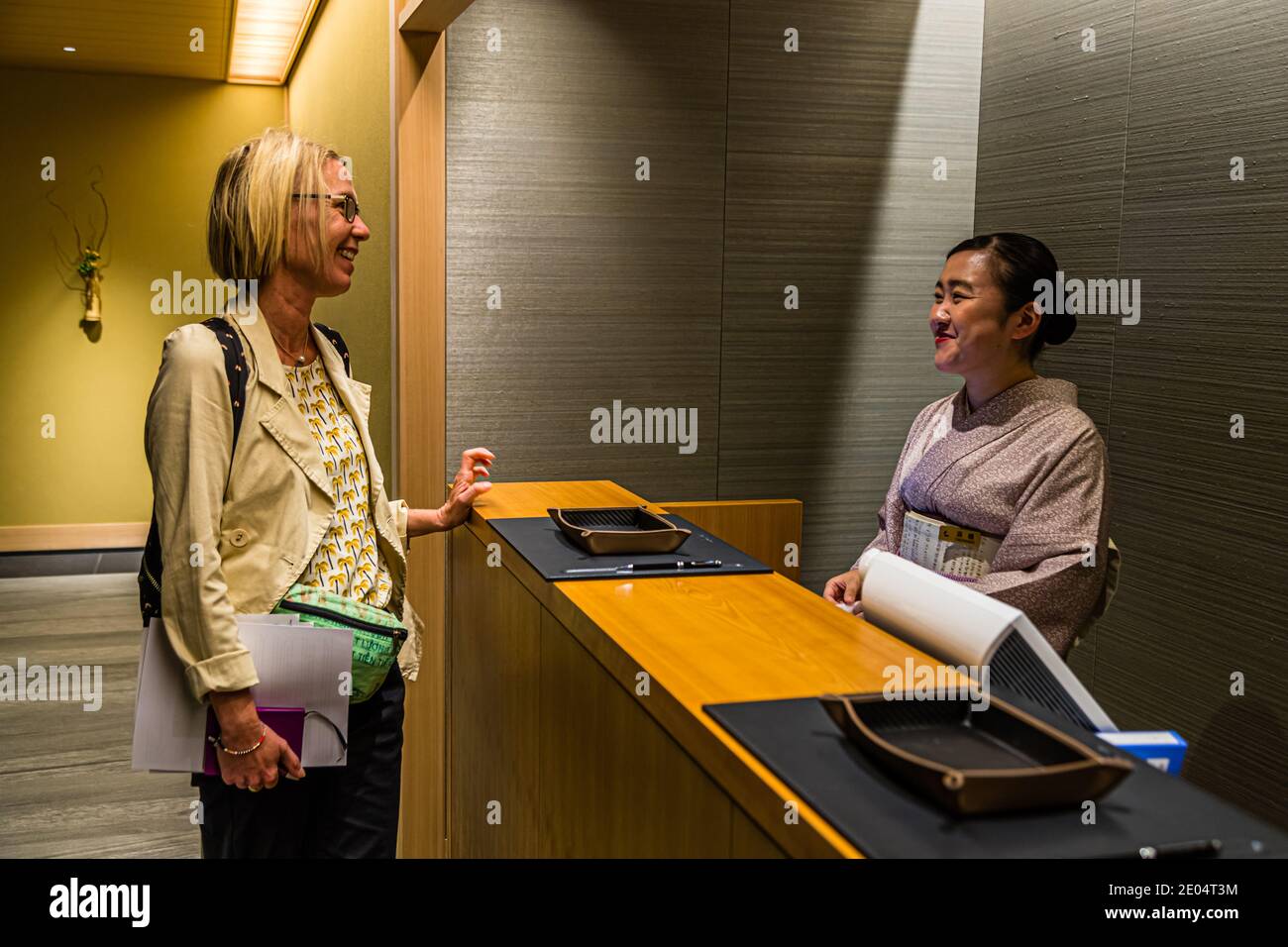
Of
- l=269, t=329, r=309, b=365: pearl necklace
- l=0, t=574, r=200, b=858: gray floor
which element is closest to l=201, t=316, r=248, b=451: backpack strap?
l=269, t=329, r=309, b=365: pearl necklace

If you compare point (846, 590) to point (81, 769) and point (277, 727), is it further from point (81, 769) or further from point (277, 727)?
point (81, 769)

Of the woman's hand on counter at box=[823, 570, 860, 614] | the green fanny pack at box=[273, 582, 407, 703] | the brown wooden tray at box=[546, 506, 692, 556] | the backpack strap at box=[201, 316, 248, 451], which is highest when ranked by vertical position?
the backpack strap at box=[201, 316, 248, 451]

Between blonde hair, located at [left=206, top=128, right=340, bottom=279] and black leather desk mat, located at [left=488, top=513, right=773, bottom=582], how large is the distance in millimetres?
676

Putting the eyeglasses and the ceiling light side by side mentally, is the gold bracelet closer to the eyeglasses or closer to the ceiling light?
the eyeglasses

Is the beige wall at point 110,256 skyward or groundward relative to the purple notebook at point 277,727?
skyward

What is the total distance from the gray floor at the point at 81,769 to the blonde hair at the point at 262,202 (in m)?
2.26

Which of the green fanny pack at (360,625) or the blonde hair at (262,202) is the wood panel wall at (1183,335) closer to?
the green fanny pack at (360,625)

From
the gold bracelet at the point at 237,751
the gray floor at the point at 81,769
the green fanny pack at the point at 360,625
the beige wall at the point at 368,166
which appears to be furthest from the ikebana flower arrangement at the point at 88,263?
the gold bracelet at the point at 237,751

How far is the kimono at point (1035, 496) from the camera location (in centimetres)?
233

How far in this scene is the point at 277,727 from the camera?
71.1 inches

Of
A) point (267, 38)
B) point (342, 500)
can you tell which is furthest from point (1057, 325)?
point (267, 38)

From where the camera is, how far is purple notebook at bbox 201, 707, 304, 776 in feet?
5.80

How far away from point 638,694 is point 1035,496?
3.99 feet
